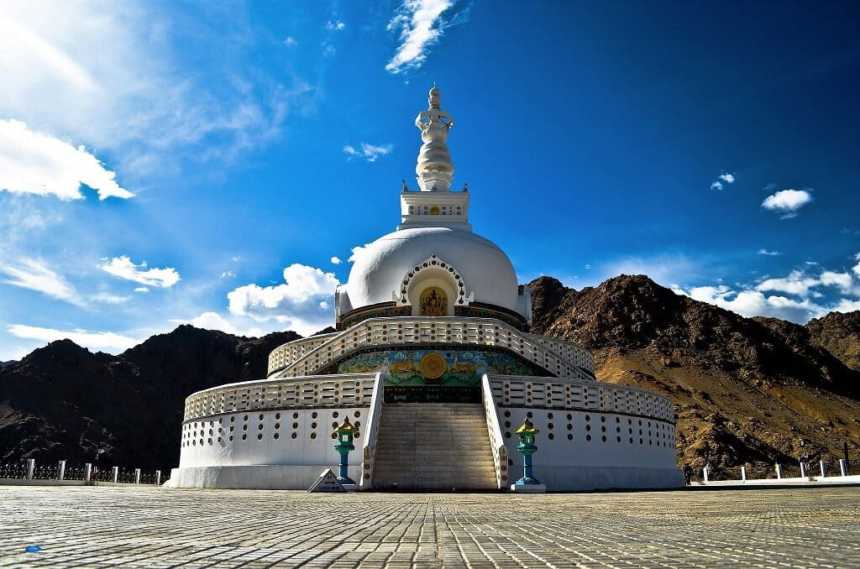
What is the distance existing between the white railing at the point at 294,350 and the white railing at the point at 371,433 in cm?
655

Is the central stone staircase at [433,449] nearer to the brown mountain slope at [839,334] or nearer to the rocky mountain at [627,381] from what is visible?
the rocky mountain at [627,381]

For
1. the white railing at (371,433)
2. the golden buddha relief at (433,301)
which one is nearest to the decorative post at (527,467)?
the white railing at (371,433)

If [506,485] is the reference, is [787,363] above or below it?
above

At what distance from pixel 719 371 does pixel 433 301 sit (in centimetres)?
6277

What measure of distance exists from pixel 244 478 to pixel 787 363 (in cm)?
8204

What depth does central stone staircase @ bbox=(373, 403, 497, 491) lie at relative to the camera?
1816 cm

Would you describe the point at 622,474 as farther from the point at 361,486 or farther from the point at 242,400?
the point at 242,400

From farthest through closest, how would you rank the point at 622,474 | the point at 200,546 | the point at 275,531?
the point at 622,474, the point at 275,531, the point at 200,546

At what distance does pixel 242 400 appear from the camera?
2202cm

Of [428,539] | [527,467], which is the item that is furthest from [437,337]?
[428,539]

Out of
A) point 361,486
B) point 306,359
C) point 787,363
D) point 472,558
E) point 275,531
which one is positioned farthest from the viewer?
point 787,363

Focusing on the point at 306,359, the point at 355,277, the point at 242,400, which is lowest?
the point at 242,400

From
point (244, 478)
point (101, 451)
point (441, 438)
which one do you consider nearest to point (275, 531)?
point (441, 438)

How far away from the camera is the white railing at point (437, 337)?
2414cm
